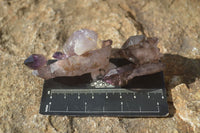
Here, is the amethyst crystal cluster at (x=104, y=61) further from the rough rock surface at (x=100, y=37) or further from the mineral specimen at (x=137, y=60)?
the rough rock surface at (x=100, y=37)

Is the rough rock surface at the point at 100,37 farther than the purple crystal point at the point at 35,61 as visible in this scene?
No

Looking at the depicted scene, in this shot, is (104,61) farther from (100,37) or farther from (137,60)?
(100,37)

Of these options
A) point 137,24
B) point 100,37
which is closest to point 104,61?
point 100,37

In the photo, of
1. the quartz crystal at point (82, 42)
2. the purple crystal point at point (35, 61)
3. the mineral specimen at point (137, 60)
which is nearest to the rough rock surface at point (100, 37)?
the purple crystal point at point (35, 61)

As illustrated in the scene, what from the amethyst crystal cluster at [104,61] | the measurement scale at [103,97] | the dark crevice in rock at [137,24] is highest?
the dark crevice in rock at [137,24]

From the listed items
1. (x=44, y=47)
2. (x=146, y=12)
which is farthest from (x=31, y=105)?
(x=146, y=12)

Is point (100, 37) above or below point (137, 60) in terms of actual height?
above

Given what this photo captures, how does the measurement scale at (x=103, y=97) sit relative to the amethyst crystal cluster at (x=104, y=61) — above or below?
below

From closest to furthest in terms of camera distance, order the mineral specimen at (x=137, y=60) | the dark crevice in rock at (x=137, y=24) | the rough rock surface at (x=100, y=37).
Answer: the rough rock surface at (x=100, y=37) < the mineral specimen at (x=137, y=60) < the dark crevice in rock at (x=137, y=24)
